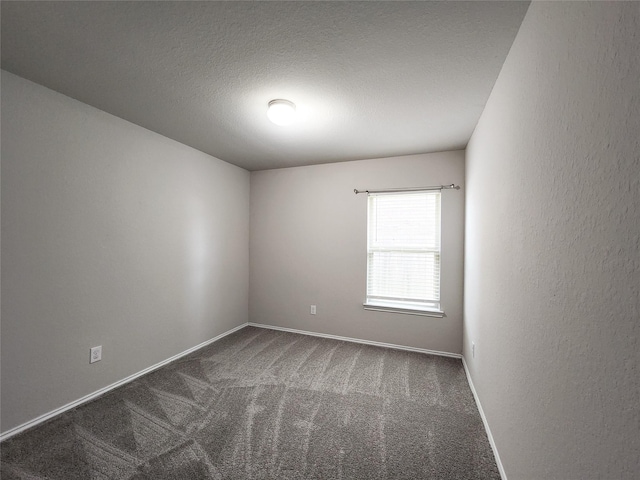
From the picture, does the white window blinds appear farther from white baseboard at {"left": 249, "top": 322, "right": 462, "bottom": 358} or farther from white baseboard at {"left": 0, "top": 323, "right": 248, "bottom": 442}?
white baseboard at {"left": 0, "top": 323, "right": 248, "bottom": 442}

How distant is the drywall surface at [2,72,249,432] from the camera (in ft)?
5.98

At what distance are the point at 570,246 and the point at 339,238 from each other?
112 inches

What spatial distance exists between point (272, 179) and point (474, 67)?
2.90 m

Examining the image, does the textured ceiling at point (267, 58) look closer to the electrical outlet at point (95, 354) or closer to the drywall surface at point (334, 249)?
the drywall surface at point (334, 249)

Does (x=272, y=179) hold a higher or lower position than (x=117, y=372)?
higher

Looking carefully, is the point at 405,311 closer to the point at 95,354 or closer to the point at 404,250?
the point at 404,250

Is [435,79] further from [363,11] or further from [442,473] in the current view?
[442,473]

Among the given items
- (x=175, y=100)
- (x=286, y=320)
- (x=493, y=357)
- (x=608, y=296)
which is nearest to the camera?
(x=608, y=296)

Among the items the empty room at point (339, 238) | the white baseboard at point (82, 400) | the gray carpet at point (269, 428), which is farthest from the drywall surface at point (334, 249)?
the white baseboard at point (82, 400)

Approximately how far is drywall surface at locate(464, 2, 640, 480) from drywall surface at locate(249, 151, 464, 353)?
5.18 feet

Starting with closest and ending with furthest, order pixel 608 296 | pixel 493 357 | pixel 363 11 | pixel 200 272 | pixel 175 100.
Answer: pixel 608 296 < pixel 363 11 < pixel 493 357 < pixel 175 100 < pixel 200 272

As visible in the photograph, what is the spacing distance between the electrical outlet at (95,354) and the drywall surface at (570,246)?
9.62ft

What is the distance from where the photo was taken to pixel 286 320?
3.97m

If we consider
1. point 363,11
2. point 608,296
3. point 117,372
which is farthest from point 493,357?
point 117,372
